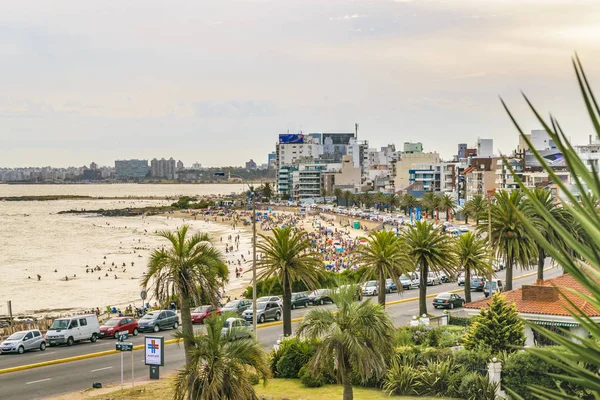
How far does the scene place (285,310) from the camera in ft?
103

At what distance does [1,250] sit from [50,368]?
10236cm

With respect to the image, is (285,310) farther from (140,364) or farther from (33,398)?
(33,398)

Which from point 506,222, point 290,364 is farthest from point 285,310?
point 506,222

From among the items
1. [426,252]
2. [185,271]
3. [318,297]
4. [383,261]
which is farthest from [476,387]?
[318,297]

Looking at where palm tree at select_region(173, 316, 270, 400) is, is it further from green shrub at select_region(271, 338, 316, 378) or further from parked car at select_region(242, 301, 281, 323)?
parked car at select_region(242, 301, 281, 323)

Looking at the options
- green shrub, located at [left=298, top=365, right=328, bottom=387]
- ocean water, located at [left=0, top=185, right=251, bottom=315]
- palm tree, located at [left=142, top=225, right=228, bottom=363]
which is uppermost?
palm tree, located at [left=142, top=225, right=228, bottom=363]

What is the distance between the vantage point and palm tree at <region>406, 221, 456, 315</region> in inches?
1487

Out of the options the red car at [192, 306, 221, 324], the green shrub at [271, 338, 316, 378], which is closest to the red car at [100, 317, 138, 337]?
the red car at [192, 306, 221, 324]

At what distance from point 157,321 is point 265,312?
5.98 meters

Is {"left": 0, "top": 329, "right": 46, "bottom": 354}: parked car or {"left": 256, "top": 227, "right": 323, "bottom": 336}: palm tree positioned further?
{"left": 0, "top": 329, "right": 46, "bottom": 354}: parked car

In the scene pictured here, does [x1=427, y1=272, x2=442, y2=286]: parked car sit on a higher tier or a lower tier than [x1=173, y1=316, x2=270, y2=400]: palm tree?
lower

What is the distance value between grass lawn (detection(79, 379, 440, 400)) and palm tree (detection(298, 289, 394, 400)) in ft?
12.1

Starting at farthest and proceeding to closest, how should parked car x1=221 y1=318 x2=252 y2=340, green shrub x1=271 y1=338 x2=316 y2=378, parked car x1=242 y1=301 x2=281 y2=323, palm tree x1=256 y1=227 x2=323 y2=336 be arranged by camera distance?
parked car x1=242 y1=301 x2=281 y2=323, palm tree x1=256 y1=227 x2=323 y2=336, green shrub x1=271 y1=338 x2=316 y2=378, parked car x1=221 y1=318 x2=252 y2=340

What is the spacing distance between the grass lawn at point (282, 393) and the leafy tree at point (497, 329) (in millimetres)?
2641
